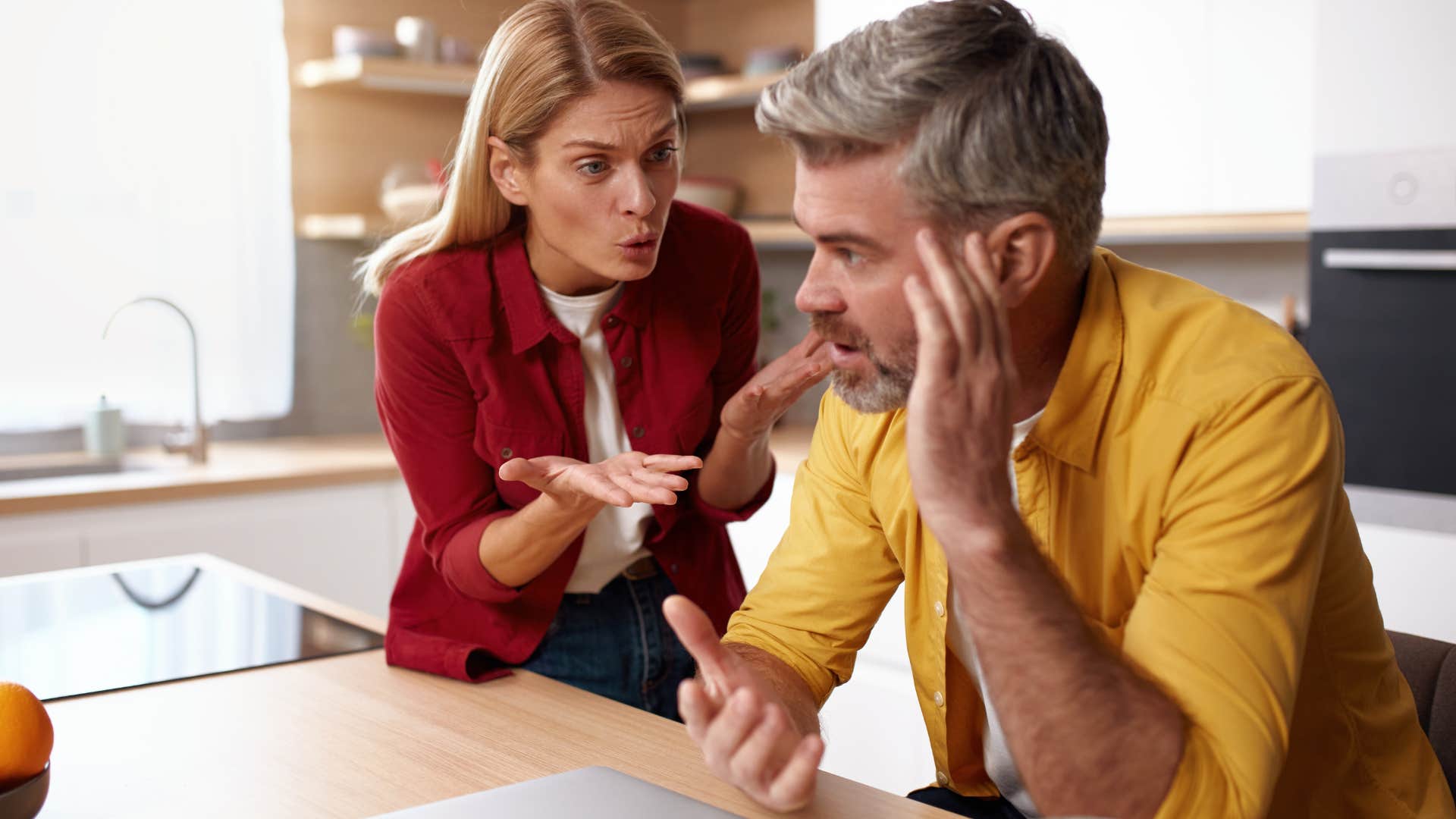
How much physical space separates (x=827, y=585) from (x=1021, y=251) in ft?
1.37

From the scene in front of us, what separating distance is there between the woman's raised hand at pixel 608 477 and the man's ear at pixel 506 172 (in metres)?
0.38

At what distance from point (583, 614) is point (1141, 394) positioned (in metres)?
0.81

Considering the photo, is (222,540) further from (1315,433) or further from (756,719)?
(1315,433)

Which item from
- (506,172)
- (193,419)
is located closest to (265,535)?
(193,419)

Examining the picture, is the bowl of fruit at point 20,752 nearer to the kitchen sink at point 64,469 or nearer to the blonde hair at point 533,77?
the blonde hair at point 533,77

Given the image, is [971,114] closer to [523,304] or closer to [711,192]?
[523,304]

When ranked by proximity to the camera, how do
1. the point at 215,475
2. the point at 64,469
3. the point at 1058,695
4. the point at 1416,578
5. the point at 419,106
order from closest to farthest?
the point at 1058,695 < the point at 1416,578 < the point at 215,475 < the point at 64,469 < the point at 419,106

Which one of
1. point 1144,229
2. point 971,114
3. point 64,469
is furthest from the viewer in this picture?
point 64,469

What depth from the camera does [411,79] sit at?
343 cm

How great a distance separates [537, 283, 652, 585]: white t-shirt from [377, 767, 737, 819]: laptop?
59 centimetres

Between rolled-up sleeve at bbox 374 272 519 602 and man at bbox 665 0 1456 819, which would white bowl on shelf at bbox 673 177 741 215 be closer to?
A: rolled-up sleeve at bbox 374 272 519 602

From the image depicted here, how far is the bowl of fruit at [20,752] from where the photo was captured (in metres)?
1.04

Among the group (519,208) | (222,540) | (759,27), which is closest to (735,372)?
(519,208)

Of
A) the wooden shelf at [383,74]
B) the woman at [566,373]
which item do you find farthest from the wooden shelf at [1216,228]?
the wooden shelf at [383,74]
